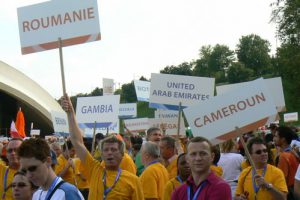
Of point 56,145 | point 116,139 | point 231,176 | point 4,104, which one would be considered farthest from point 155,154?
point 4,104

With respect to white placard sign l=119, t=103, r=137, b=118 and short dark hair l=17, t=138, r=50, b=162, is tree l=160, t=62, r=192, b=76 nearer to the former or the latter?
white placard sign l=119, t=103, r=137, b=118

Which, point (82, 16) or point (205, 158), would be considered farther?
point (82, 16)

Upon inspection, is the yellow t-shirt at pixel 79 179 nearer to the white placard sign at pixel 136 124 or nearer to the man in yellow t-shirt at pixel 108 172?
the man in yellow t-shirt at pixel 108 172

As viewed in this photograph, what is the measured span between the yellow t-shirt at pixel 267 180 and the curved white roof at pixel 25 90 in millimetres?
39485

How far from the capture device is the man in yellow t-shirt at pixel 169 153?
258 inches

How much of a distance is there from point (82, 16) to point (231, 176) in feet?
9.03

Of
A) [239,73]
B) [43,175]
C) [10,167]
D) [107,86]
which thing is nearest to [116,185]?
[43,175]

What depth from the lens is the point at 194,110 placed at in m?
5.30

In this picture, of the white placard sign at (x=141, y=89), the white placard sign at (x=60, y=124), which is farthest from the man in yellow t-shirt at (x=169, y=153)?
the white placard sign at (x=141, y=89)

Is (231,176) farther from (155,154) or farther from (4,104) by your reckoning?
(4,104)

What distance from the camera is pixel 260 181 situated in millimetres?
5082

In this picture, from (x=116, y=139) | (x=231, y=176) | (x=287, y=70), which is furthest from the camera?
(x=287, y=70)

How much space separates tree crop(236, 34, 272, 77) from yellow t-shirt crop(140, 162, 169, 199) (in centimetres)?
10104

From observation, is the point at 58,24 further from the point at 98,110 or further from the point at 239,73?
the point at 239,73
